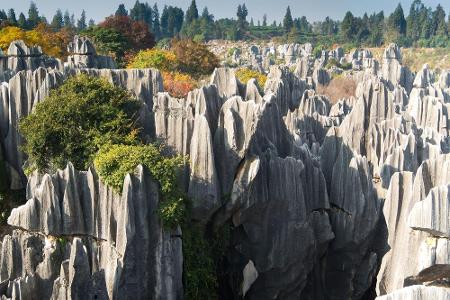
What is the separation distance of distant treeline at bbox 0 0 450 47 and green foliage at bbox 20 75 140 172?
277ft

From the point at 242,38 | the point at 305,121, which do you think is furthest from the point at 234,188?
the point at 242,38

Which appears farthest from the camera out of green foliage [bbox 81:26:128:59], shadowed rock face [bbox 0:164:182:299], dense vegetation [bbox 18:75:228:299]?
green foliage [bbox 81:26:128:59]

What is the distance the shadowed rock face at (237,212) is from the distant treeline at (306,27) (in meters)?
83.6

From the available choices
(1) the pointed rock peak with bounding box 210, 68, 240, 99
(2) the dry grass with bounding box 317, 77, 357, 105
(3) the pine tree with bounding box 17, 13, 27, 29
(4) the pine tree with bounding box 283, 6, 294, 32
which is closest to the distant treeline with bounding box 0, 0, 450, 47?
(4) the pine tree with bounding box 283, 6, 294, 32

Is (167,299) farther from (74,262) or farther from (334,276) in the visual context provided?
(334,276)

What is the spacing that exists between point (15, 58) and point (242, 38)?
97762 mm

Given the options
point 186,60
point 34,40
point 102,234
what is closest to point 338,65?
point 186,60

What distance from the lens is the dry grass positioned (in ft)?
186

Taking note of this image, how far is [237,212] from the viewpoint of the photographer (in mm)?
17906

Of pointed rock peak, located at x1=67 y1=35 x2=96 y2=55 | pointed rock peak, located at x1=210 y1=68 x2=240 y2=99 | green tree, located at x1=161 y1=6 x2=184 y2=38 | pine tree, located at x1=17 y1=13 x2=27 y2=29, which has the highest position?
green tree, located at x1=161 y1=6 x2=184 y2=38

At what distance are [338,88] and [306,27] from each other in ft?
297

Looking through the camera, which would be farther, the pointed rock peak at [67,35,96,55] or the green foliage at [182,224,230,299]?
the pointed rock peak at [67,35,96,55]

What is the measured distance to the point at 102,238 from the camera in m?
15.6

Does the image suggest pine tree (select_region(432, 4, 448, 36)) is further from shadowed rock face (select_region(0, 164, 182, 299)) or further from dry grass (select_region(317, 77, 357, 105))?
shadowed rock face (select_region(0, 164, 182, 299))
